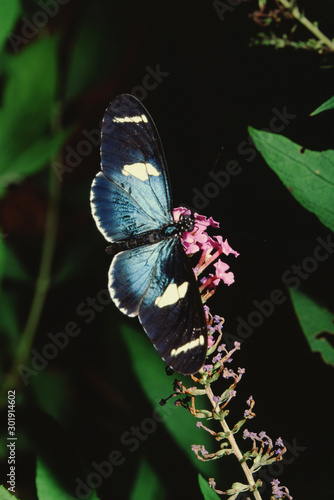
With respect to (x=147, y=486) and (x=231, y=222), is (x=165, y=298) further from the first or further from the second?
(x=147, y=486)

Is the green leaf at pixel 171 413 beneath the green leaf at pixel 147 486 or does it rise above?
above

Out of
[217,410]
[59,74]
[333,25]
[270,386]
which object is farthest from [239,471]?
[59,74]

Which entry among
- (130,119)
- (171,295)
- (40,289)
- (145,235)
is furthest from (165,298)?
(40,289)

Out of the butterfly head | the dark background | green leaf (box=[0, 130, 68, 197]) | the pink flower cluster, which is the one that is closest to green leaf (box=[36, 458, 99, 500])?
the dark background

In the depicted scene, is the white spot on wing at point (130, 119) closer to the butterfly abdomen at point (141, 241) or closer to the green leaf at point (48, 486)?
the butterfly abdomen at point (141, 241)

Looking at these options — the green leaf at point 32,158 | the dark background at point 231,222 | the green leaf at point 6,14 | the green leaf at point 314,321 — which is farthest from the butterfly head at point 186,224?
the green leaf at point 6,14

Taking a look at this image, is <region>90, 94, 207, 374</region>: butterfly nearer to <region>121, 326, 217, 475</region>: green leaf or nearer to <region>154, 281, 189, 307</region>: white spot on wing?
<region>154, 281, 189, 307</region>: white spot on wing
